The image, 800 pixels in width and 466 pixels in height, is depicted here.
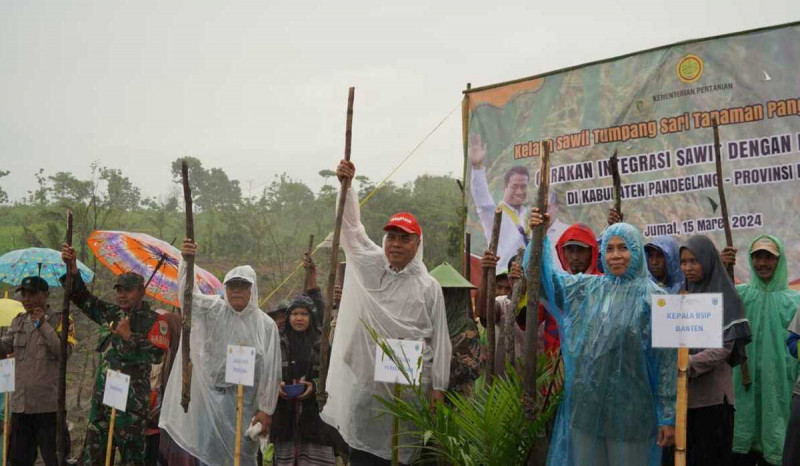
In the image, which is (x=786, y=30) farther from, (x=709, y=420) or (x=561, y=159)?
(x=709, y=420)

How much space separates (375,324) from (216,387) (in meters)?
1.35

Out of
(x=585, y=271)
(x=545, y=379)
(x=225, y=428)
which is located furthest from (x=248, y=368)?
(x=585, y=271)

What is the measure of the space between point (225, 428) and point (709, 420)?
3.16 metres

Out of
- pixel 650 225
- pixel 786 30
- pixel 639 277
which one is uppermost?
pixel 786 30

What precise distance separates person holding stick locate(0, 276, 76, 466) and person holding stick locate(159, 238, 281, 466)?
5.25 feet

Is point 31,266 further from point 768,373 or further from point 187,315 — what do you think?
point 768,373

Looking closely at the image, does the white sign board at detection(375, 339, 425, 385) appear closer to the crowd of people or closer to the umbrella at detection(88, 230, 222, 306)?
the crowd of people

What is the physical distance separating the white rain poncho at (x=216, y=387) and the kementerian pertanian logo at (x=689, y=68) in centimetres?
427

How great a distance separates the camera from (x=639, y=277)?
3.83m

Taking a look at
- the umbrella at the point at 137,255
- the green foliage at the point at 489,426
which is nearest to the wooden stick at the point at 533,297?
the green foliage at the point at 489,426

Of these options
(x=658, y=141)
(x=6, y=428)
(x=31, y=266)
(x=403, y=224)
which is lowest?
(x=6, y=428)

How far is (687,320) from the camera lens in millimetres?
3459

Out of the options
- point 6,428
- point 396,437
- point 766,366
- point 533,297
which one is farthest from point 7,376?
point 766,366

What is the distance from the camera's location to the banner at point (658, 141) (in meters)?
6.37
